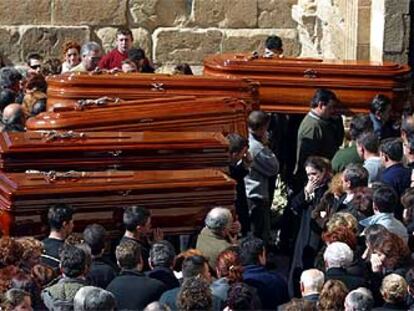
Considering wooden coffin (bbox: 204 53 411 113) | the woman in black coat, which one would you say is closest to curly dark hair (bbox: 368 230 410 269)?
the woman in black coat

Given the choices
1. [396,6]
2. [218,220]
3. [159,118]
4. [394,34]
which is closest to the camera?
[218,220]

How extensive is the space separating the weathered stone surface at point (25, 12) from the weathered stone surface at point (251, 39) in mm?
1786

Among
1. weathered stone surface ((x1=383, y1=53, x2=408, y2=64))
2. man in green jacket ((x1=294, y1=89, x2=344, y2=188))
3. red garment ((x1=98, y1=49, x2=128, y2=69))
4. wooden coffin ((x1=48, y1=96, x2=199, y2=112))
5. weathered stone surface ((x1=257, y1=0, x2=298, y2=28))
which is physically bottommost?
man in green jacket ((x1=294, y1=89, x2=344, y2=188))

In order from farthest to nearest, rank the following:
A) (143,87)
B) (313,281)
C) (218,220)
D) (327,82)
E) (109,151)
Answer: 1. (327,82)
2. (143,87)
3. (109,151)
4. (218,220)
5. (313,281)

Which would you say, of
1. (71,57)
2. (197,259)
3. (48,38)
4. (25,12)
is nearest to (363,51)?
(71,57)

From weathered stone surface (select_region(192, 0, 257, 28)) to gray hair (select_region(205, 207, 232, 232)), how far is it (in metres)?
5.68

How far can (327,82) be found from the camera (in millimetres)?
12523

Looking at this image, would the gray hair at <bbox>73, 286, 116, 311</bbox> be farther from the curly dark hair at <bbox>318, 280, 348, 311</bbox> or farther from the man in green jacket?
the man in green jacket

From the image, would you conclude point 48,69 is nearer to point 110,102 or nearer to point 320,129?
point 110,102

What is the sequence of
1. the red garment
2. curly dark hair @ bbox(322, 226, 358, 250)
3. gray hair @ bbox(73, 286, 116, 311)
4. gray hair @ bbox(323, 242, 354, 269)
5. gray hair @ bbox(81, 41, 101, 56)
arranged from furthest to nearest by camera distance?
1. the red garment
2. gray hair @ bbox(81, 41, 101, 56)
3. curly dark hair @ bbox(322, 226, 358, 250)
4. gray hair @ bbox(323, 242, 354, 269)
5. gray hair @ bbox(73, 286, 116, 311)

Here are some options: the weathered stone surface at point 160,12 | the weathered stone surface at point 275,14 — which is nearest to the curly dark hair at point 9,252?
the weathered stone surface at point 160,12

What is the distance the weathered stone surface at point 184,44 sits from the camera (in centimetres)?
1514

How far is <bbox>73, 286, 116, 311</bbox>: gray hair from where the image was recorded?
26.6 ft

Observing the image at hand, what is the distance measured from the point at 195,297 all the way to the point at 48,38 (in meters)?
7.32
